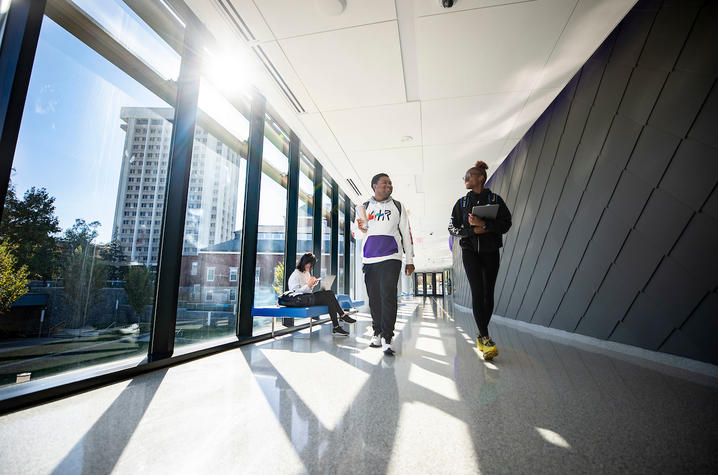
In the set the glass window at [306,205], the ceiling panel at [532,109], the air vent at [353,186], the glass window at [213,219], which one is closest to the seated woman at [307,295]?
the glass window at [213,219]

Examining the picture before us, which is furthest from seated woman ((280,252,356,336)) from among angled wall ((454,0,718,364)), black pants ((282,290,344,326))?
angled wall ((454,0,718,364))

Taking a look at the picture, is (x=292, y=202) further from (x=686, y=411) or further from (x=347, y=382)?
(x=686, y=411)

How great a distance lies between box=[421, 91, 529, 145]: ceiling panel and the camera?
12.7 ft

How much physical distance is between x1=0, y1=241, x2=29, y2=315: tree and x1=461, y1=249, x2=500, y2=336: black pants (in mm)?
2773

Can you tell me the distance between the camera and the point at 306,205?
19.7 feet

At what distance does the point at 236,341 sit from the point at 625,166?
12.9 ft

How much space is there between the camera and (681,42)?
2.09 m

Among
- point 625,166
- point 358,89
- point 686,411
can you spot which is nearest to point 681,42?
point 625,166

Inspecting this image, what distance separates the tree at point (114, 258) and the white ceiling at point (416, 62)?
212 centimetres

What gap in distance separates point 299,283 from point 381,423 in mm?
2924

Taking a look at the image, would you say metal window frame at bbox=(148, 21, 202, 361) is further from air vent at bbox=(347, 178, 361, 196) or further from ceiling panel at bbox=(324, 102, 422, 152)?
air vent at bbox=(347, 178, 361, 196)

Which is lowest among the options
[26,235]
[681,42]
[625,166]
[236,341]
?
[236,341]

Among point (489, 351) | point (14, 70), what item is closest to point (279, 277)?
point (489, 351)

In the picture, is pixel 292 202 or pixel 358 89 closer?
pixel 358 89
